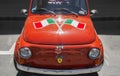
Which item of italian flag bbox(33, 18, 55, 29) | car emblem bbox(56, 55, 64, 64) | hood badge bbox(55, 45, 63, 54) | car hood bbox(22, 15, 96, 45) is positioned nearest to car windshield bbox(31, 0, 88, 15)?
car hood bbox(22, 15, 96, 45)

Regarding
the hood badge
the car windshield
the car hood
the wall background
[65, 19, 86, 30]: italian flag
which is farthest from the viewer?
the wall background

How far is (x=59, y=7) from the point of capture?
703 centimetres

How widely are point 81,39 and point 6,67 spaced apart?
2309mm

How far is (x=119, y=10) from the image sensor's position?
13.8 meters

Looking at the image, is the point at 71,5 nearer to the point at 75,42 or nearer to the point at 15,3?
the point at 75,42

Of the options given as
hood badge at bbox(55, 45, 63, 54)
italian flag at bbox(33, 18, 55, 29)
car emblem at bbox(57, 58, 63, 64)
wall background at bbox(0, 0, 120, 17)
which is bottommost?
wall background at bbox(0, 0, 120, 17)

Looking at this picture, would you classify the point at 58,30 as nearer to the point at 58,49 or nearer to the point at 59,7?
the point at 58,49

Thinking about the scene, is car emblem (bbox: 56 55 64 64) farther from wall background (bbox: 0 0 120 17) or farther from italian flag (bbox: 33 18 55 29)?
wall background (bbox: 0 0 120 17)

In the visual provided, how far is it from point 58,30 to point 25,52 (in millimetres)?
815

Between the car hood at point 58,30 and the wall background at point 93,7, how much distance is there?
618 centimetres

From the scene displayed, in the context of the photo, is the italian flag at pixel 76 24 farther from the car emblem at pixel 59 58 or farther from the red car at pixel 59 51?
the car emblem at pixel 59 58

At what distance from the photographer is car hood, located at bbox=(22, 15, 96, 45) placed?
6004 mm

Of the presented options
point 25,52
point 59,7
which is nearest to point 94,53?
point 25,52

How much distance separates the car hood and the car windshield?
0.17 metres
